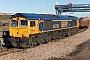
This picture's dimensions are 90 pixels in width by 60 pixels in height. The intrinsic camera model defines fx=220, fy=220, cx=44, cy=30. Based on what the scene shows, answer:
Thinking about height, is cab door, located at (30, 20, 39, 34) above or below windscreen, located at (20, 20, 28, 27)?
below

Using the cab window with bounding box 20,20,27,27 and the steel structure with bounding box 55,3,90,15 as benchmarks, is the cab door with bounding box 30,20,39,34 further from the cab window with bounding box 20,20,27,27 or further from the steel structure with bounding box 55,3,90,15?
the steel structure with bounding box 55,3,90,15

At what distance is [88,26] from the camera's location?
5328 cm

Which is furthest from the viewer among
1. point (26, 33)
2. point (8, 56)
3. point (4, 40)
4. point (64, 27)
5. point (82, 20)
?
point (82, 20)

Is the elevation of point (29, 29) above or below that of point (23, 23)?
below

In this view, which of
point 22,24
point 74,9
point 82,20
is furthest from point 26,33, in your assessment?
point 74,9

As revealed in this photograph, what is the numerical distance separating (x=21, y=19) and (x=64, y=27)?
12.0 meters

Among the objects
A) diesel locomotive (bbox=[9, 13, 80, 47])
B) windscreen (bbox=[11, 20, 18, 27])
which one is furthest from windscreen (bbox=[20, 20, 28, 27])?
windscreen (bbox=[11, 20, 18, 27])

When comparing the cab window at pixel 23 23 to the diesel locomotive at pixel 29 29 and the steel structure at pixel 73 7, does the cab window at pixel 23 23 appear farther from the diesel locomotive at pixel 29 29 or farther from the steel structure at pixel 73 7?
the steel structure at pixel 73 7

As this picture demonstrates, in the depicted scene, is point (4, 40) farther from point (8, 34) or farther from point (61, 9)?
point (61, 9)

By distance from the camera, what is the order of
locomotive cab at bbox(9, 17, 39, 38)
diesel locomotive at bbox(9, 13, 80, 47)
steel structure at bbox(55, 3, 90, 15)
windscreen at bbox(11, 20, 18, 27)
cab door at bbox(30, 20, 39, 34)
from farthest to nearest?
steel structure at bbox(55, 3, 90, 15) < windscreen at bbox(11, 20, 18, 27) < cab door at bbox(30, 20, 39, 34) < diesel locomotive at bbox(9, 13, 80, 47) < locomotive cab at bbox(9, 17, 39, 38)

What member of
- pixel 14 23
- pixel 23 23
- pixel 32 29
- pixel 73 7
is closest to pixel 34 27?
pixel 32 29

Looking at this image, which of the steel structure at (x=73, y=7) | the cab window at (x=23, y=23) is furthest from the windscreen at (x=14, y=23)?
the steel structure at (x=73, y=7)

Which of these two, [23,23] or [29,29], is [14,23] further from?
[29,29]

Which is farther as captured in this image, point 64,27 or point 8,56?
point 64,27
